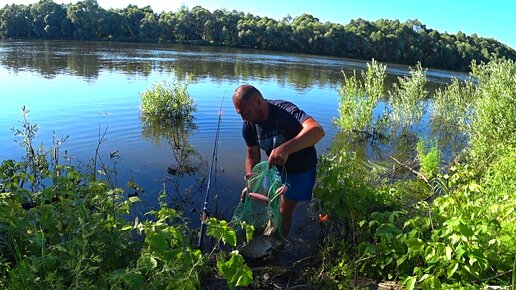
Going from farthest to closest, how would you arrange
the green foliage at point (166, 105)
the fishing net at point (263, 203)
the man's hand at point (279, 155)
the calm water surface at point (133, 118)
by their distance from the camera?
the green foliage at point (166, 105)
the calm water surface at point (133, 118)
the fishing net at point (263, 203)
the man's hand at point (279, 155)

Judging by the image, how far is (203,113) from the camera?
16125 millimetres

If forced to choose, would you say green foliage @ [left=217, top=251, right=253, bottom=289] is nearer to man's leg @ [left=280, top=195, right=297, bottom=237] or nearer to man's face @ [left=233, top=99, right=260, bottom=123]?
man's face @ [left=233, top=99, right=260, bottom=123]

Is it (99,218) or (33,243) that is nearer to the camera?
(33,243)

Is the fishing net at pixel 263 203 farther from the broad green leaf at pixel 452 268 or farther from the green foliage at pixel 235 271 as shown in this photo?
the broad green leaf at pixel 452 268

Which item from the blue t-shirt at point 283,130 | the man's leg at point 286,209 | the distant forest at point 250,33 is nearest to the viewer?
the blue t-shirt at point 283,130

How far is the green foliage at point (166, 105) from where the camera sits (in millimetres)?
14570

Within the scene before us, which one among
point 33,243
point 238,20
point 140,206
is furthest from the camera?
point 238,20

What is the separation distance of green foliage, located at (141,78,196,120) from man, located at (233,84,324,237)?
10.2 meters

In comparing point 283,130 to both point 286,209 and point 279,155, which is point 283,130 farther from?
point 286,209

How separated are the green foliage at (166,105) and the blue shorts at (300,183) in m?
10.6

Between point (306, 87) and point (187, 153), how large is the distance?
672 inches

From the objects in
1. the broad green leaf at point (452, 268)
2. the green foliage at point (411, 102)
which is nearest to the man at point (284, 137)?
the broad green leaf at point (452, 268)

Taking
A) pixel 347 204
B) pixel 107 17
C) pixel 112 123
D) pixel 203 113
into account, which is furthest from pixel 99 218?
pixel 107 17

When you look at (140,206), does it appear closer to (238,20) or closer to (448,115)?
(448,115)
